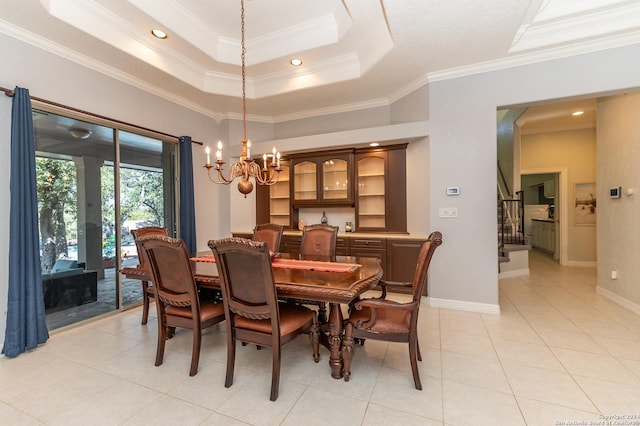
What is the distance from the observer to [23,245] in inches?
96.6

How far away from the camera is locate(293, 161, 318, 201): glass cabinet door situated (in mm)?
4816

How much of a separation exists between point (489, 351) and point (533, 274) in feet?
12.0

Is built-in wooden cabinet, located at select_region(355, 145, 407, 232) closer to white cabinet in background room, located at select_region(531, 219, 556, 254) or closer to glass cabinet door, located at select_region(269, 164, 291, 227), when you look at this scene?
glass cabinet door, located at select_region(269, 164, 291, 227)

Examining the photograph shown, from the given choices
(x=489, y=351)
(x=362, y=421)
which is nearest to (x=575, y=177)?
(x=489, y=351)

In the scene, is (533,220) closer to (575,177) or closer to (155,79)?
(575,177)

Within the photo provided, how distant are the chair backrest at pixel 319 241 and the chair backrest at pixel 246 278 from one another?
51.1 inches

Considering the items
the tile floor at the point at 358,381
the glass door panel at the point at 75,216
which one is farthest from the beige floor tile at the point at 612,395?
the glass door panel at the point at 75,216

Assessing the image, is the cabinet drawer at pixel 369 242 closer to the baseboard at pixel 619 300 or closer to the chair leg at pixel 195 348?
the chair leg at pixel 195 348

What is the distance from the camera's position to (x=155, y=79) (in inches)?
139

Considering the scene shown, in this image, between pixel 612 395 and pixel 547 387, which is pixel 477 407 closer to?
pixel 547 387

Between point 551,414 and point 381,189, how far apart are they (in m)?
3.28

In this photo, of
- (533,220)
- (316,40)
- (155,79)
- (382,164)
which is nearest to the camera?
(316,40)

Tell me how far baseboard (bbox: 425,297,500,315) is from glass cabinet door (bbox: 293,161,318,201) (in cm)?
245

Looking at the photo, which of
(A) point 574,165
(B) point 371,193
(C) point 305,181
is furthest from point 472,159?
(A) point 574,165
